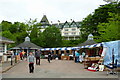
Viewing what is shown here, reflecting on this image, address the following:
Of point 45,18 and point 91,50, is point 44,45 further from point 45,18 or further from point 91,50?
point 45,18

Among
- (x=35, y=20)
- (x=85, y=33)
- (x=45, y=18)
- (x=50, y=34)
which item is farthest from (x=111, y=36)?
(x=45, y=18)

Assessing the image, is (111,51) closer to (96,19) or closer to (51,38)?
(96,19)

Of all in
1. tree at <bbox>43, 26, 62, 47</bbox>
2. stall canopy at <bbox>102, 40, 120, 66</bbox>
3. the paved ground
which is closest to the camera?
the paved ground

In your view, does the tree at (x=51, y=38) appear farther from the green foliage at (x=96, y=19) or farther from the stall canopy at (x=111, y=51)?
the stall canopy at (x=111, y=51)

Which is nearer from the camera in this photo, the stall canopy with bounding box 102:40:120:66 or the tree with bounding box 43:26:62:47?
the stall canopy with bounding box 102:40:120:66

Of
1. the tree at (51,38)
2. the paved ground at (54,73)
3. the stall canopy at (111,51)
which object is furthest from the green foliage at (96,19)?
the paved ground at (54,73)

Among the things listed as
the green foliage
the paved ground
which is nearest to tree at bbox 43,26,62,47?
the green foliage

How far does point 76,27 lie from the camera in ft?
326

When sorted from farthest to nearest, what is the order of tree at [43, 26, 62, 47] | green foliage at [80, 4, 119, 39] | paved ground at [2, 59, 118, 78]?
tree at [43, 26, 62, 47]
green foliage at [80, 4, 119, 39]
paved ground at [2, 59, 118, 78]

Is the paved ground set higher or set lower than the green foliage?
lower

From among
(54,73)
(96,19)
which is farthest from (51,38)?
(54,73)

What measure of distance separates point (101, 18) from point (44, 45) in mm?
25380

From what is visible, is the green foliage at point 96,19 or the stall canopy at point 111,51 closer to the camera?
the stall canopy at point 111,51

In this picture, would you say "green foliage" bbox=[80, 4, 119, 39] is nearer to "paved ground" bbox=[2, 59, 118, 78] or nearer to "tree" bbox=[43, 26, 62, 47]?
"tree" bbox=[43, 26, 62, 47]
